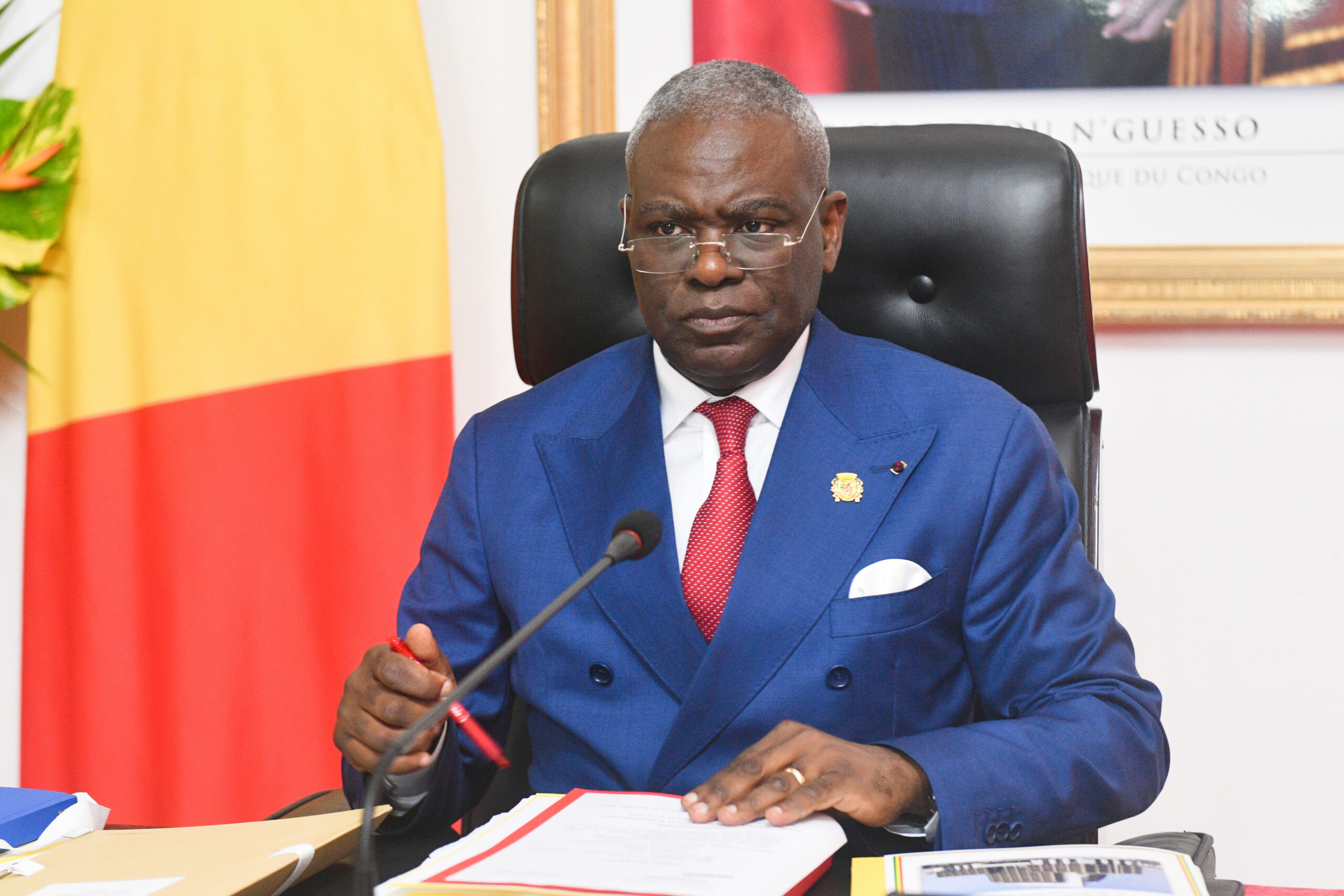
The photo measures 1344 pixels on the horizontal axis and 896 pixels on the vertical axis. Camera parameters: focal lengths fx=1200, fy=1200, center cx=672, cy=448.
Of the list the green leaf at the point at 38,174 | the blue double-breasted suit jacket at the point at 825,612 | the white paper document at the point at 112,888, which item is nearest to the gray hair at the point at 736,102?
the blue double-breasted suit jacket at the point at 825,612

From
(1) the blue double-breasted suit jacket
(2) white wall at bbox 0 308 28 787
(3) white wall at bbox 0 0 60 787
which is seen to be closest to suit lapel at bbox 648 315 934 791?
(1) the blue double-breasted suit jacket

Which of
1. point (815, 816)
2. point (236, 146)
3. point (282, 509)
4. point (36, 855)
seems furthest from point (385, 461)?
point (815, 816)

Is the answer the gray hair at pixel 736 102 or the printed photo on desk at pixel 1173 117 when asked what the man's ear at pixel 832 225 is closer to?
the gray hair at pixel 736 102

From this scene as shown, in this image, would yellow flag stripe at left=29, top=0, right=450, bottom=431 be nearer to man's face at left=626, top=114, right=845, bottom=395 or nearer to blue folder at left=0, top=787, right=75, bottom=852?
man's face at left=626, top=114, right=845, bottom=395

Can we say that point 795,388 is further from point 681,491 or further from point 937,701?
point 937,701

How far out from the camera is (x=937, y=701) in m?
1.21

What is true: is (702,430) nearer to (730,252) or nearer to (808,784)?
(730,252)

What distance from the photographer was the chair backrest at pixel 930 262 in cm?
131

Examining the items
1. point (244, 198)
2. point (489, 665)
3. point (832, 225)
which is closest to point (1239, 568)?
point (832, 225)

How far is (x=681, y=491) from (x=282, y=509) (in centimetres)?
94

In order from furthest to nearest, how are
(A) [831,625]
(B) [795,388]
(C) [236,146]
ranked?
(C) [236,146], (B) [795,388], (A) [831,625]

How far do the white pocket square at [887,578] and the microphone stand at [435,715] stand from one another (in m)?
0.34

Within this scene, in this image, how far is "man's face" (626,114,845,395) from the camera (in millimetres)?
1231

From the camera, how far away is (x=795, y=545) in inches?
45.5
